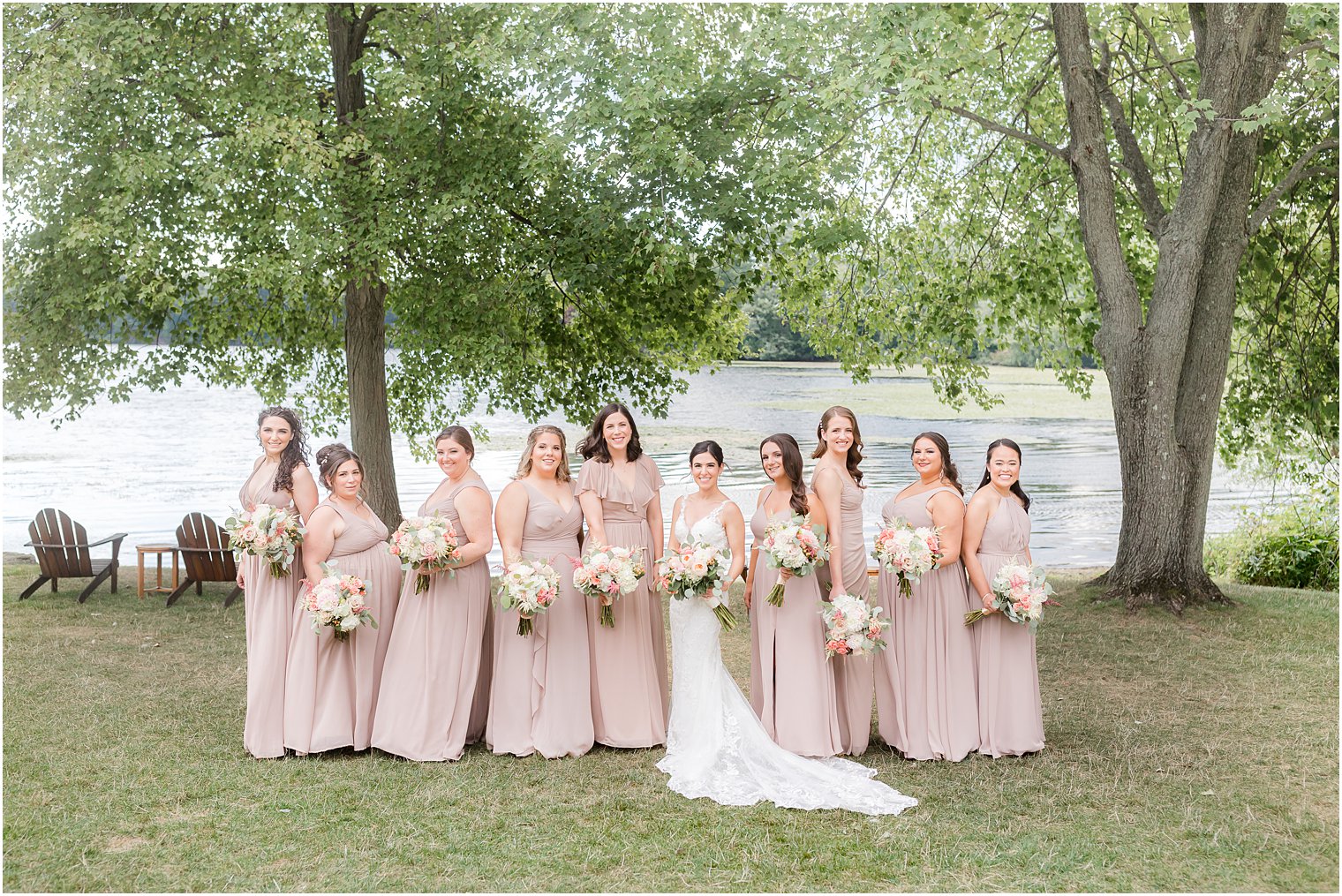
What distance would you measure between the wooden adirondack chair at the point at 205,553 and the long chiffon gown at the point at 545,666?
698cm

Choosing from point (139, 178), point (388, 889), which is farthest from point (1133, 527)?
point (139, 178)

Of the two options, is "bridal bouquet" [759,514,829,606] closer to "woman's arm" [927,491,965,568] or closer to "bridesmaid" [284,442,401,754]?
"woman's arm" [927,491,965,568]

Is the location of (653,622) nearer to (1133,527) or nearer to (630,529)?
(630,529)

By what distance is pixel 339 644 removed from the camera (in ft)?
24.0

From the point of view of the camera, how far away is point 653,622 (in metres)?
7.62

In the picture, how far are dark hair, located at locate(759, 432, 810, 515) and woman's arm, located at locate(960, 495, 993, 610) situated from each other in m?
1.07

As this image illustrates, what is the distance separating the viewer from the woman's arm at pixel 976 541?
7102mm

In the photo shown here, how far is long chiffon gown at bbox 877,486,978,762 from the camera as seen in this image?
23.5ft

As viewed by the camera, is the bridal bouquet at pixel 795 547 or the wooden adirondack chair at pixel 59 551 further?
the wooden adirondack chair at pixel 59 551

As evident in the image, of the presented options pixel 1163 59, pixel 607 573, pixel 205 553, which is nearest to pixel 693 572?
pixel 607 573

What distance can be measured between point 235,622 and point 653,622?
255 inches

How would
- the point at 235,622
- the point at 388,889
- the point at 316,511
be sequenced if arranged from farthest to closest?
the point at 235,622
the point at 316,511
the point at 388,889

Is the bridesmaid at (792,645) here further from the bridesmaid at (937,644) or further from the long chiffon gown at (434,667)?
the long chiffon gown at (434,667)

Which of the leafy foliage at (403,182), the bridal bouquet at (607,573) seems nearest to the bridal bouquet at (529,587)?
the bridal bouquet at (607,573)
